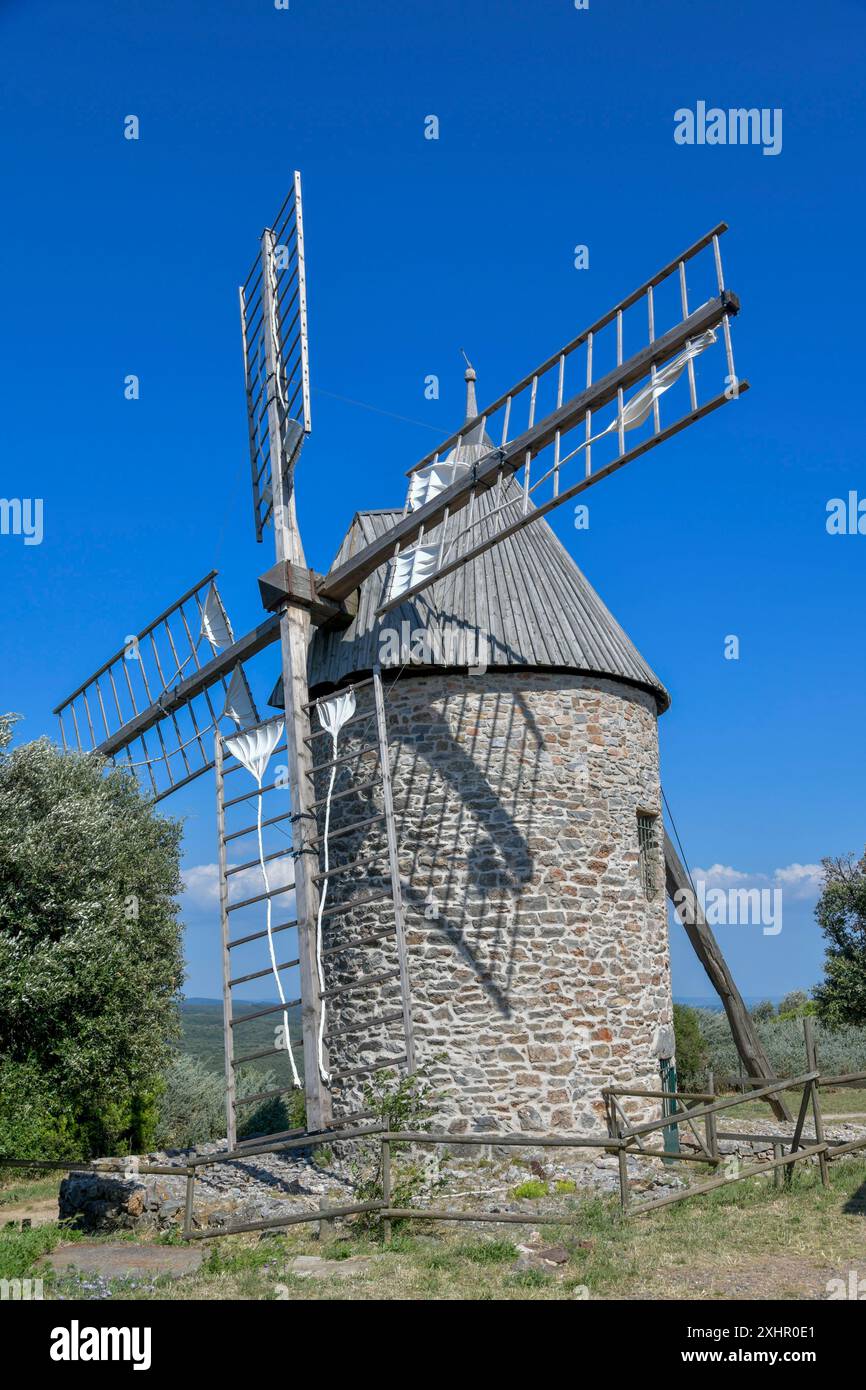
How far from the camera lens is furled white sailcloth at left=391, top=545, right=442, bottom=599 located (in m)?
10.9

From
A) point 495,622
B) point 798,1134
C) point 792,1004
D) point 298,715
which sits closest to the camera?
point 798,1134

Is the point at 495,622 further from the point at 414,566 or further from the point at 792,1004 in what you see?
the point at 792,1004

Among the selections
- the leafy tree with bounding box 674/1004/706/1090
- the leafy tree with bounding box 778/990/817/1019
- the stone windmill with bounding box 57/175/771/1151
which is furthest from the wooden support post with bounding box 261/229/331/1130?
the leafy tree with bounding box 778/990/817/1019

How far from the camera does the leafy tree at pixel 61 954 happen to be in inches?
388

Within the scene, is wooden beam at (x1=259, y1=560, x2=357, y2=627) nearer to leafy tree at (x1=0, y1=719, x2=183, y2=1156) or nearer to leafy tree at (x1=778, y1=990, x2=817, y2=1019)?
leafy tree at (x1=0, y1=719, x2=183, y2=1156)

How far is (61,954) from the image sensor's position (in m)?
10.1

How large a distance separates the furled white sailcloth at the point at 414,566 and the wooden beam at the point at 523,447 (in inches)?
7.4

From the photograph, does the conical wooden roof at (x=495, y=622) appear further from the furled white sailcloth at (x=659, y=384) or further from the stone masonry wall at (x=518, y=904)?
the furled white sailcloth at (x=659, y=384)

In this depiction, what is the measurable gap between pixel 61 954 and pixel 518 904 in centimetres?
440

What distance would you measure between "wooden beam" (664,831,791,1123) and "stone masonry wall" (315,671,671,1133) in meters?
0.83

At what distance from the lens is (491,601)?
39.1 ft

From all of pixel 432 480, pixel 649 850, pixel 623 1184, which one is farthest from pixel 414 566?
pixel 623 1184

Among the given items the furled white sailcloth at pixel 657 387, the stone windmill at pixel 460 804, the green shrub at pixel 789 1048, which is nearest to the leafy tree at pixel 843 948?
the green shrub at pixel 789 1048

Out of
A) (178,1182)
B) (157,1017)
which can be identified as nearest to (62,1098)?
(178,1182)
